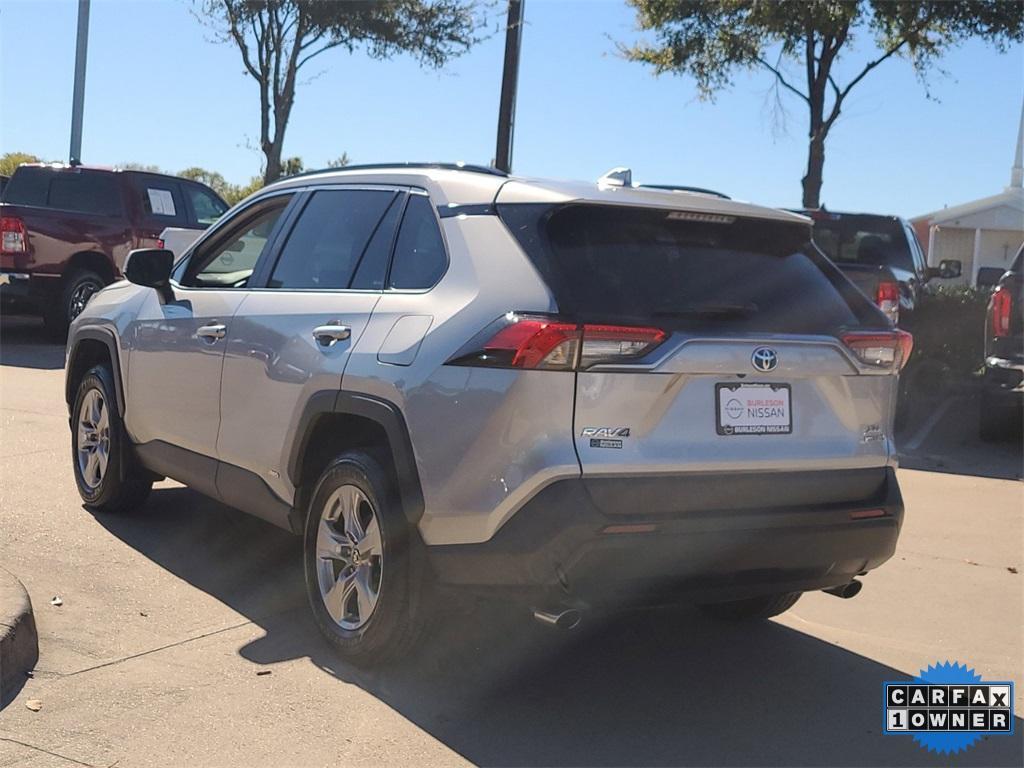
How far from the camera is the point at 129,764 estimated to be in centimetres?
378

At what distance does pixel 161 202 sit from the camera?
15.0 m

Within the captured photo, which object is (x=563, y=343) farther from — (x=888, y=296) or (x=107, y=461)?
(x=888, y=296)

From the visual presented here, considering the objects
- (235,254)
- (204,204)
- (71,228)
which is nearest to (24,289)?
(71,228)

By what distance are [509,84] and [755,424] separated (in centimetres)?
1250

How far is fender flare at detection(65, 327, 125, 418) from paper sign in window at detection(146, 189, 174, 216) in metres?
8.32

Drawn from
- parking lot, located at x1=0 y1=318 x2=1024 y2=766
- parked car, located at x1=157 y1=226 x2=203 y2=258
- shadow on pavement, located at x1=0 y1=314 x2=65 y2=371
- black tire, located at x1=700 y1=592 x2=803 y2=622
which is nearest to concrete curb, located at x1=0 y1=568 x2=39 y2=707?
parking lot, located at x1=0 y1=318 x2=1024 y2=766

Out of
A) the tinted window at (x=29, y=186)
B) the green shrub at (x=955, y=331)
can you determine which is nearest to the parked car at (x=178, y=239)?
the tinted window at (x=29, y=186)

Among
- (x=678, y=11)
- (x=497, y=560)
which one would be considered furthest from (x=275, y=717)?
(x=678, y=11)

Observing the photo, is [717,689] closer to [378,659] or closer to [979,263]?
[378,659]

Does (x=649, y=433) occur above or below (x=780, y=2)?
below

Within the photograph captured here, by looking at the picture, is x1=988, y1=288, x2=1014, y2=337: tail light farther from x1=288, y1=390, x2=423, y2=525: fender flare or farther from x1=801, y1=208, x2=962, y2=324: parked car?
x1=288, y1=390, x2=423, y2=525: fender flare

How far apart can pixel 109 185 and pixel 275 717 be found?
38.2 feet

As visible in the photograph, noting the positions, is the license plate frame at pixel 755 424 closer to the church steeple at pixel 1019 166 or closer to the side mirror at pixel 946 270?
the side mirror at pixel 946 270

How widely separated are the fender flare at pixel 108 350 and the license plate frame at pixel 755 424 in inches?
138
